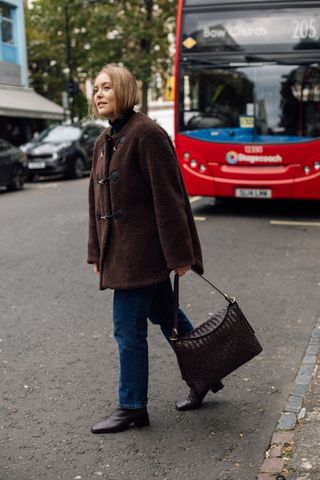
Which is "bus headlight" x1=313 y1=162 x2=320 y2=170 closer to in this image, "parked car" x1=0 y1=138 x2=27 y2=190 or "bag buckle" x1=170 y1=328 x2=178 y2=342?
"bag buckle" x1=170 y1=328 x2=178 y2=342

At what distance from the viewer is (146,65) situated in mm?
35969

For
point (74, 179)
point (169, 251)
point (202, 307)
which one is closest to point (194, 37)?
point (202, 307)

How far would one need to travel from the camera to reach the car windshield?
74.7ft

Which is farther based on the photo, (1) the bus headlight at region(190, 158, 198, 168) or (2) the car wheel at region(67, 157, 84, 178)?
(2) the car wheel at region(67, 157, 84, 178)

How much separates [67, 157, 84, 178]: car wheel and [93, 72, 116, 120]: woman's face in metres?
19.2

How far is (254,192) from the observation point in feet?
38.1

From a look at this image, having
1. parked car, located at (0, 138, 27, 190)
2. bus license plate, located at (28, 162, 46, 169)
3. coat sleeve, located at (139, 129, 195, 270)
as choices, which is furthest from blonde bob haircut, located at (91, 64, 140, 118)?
bus license plate, located at (28, 162, 46, 169)

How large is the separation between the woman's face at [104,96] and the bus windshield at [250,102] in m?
7.97

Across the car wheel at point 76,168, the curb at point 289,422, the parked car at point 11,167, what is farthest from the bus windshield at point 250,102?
the car wheel at point 76,168

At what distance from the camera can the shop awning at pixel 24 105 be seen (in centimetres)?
2856

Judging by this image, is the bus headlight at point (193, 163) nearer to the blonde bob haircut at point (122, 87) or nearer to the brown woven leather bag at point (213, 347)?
the brown woven leather bag at point (213, 347)

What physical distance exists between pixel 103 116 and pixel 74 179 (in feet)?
64.6

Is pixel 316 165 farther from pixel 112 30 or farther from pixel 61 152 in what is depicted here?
pixel 112 30

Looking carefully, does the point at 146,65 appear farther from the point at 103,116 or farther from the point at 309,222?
the point at 103,116
